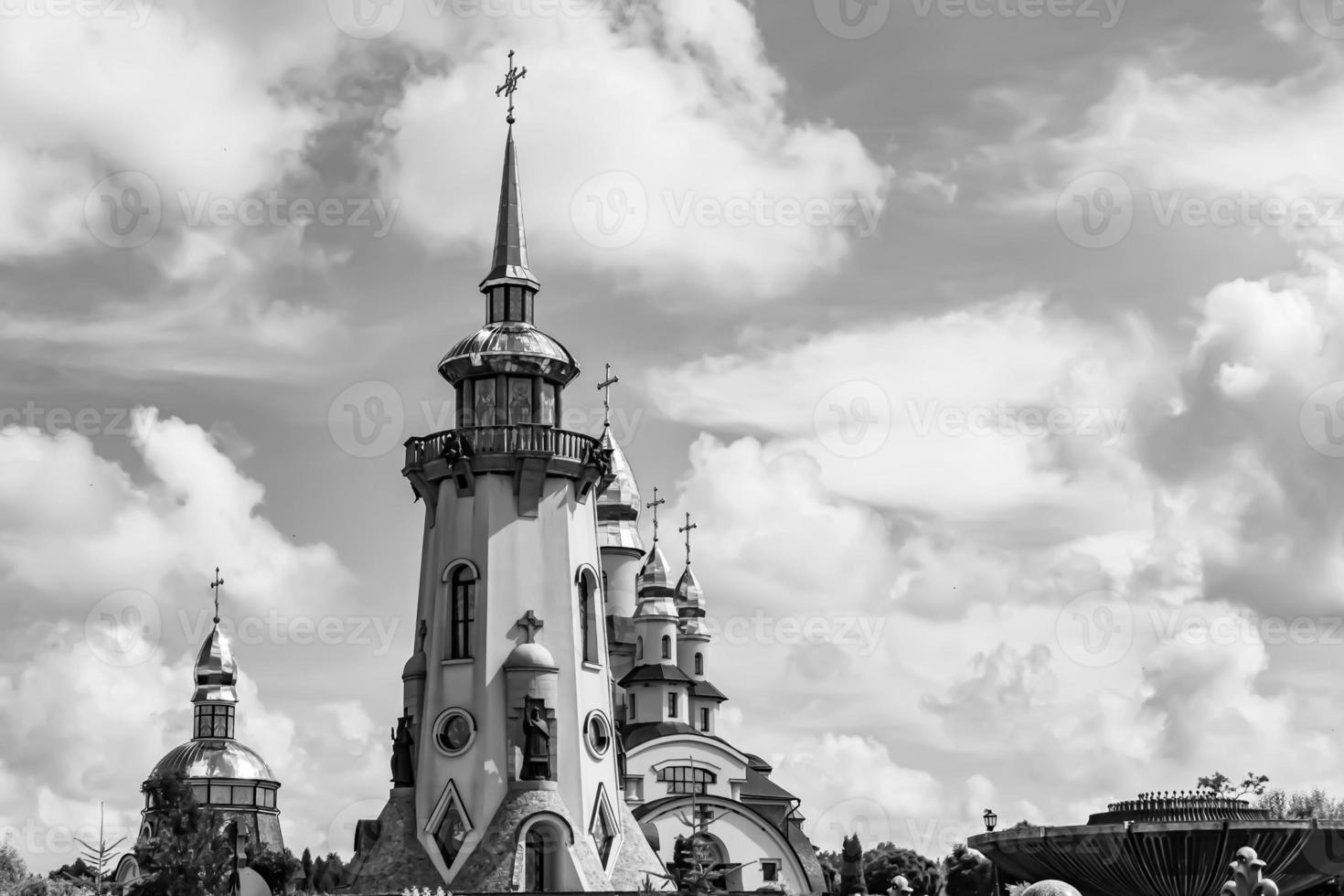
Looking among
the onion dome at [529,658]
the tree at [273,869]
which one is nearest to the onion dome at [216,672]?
the tree at [273,869]

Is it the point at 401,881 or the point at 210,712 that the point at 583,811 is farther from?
the point at 210,712

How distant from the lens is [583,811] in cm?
5822

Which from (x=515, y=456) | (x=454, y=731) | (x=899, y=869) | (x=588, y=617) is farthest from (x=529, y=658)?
(x=899, y=869)

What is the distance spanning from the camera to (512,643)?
59.0 meters

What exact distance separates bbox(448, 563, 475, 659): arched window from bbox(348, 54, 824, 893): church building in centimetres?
5

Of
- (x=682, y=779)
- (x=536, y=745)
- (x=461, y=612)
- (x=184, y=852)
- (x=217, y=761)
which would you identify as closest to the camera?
(x=536, y=745)

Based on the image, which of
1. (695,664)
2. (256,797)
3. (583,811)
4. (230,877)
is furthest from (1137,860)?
(256,797)

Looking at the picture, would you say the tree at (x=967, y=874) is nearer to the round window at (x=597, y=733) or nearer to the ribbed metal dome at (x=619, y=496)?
the round window at (x=597, y=733)

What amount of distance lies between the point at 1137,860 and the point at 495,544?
1298 inches

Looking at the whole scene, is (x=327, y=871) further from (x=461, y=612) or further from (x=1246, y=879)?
(x=1246, y=879)

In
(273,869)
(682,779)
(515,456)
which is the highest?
(515,456)

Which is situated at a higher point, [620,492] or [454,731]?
[620,492]

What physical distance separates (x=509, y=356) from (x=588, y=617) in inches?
362

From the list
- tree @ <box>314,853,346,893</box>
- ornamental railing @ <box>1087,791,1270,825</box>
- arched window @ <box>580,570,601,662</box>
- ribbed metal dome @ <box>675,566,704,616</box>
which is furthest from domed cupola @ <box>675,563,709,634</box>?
ornamental railing @ <box>1087,791,1270,825</box>
